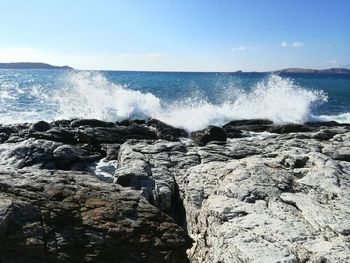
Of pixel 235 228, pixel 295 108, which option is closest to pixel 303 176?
pixel 235 228

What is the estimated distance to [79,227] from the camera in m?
5.83

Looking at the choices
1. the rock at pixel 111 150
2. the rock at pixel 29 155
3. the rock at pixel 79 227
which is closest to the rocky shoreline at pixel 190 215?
the rock at pixel 79 227

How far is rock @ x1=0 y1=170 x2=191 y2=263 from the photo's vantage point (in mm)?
5500

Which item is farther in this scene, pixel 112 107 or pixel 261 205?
pixel 112 107

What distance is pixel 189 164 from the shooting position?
10.0 metres

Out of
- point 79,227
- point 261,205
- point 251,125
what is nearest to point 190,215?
point 261,205

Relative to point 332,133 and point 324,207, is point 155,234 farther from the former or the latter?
point 332,133

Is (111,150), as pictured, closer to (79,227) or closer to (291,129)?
(79,227)

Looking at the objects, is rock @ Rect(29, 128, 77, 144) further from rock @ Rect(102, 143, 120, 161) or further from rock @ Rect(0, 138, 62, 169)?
rock @ Rect(0, 138, 62, 169)

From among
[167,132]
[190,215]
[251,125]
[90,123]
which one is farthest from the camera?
[251,125]

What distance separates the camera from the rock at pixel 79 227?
5500mm

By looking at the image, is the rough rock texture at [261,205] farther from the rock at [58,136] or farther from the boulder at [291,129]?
the boulder at [291,129]

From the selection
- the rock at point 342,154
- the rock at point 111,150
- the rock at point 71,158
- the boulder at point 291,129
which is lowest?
the boulder at point 291,129

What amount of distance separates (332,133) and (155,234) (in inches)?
459
